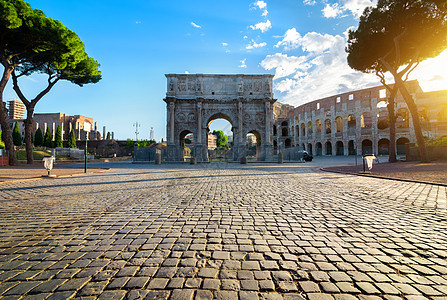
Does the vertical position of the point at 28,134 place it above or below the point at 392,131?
above

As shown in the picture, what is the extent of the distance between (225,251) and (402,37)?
21738mm

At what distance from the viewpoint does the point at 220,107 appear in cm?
2770

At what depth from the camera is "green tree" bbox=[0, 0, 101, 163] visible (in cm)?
1425

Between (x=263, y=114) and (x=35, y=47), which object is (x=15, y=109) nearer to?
(x=35, y=47)

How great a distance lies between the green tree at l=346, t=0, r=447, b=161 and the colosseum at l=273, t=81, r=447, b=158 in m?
12.2

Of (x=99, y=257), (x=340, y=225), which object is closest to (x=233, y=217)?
(x=340, y=225)

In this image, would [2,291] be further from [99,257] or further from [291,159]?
[291,159]

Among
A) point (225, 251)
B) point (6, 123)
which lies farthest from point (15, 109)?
point (225, 251)

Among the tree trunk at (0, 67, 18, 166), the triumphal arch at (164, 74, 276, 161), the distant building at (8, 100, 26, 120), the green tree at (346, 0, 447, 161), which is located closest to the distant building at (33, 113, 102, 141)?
the distant building at (8, 100, 26, 120)

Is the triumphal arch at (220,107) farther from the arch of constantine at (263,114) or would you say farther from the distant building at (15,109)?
the distant building at (15,109)

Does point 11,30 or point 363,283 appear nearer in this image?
point 363,283

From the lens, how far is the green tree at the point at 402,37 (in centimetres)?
1398

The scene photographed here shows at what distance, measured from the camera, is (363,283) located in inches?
64.7

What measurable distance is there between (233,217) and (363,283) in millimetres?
2054
